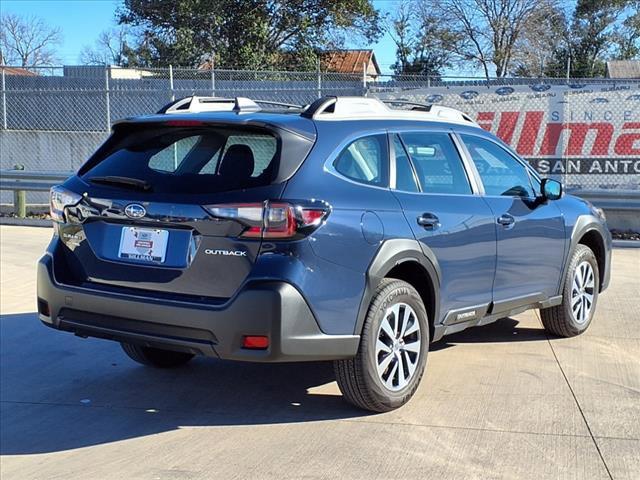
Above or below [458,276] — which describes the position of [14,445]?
below

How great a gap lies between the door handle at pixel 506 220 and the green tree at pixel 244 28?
26.9 meters

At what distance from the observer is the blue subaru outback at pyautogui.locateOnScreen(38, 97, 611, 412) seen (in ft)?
12.8

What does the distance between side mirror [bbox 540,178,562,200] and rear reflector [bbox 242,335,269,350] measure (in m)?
2.99

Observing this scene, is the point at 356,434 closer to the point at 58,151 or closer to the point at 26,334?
the point at 26,334

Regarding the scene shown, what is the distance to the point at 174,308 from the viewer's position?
3990 mm

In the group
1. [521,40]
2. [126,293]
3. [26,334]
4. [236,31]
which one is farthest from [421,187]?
[521,40]

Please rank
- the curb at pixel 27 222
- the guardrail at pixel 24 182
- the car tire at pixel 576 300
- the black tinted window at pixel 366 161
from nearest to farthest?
the black tinted window at pixel 366 161, the car tire at pixel 576 300, the curb at pixel 27 222, the guardrail at pixel 24 182

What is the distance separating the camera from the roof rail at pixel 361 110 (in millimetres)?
4441

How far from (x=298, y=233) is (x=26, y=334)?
3.66 metres

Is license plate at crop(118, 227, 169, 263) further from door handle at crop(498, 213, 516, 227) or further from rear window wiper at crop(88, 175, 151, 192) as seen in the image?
door handle at crop(498, 213, 516, 227)

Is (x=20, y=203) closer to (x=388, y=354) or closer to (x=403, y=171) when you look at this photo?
(x=403, y=171)

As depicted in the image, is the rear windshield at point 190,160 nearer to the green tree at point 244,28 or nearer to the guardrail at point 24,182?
the guardrail at point 24,182

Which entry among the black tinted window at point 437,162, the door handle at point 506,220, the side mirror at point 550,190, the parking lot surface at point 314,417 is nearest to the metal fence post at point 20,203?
the parking lot surface at point 314,417

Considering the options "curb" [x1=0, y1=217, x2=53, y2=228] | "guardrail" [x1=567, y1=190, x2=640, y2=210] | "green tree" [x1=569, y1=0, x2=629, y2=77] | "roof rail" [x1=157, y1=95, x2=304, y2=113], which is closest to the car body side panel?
"roof rail" [x1=157, y1=95, x2=304, y2=113]
